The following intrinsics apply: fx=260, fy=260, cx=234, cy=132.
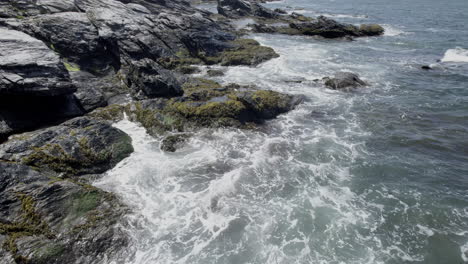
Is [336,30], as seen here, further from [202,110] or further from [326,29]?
[202,110]

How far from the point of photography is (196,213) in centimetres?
1280

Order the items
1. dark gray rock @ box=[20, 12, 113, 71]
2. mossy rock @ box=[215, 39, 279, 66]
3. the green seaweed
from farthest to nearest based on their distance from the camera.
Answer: mossy rock @ box=[215, 39, 279, 66]
dark gray rock @ box=[20, 12, 113, 71]
the green seaweed

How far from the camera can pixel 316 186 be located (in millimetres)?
14625

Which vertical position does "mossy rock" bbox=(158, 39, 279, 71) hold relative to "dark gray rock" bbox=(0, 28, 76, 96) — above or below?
below

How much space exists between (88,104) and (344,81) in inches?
958

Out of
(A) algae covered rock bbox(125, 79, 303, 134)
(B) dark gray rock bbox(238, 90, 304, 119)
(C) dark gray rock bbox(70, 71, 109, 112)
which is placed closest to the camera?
(A) algae covered rock bbox(125, 79, 303, 134)

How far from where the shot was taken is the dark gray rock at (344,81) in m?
27.2

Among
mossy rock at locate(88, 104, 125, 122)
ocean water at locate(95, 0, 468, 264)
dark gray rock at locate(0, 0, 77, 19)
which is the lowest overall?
ocean water at locate(95, 0, 468, 264)

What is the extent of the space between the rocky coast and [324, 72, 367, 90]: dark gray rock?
4.5 inches

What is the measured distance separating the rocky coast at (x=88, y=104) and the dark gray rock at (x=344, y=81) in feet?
0.37

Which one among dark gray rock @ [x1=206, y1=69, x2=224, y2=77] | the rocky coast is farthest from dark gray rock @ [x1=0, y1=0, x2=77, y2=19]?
dark gray rock @ [x1=206, y1=69, x2=224, y2=77]

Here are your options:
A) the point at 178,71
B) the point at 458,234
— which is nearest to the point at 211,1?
the point at 178,71

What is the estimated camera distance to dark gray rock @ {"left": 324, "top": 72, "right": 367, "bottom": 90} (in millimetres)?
27203

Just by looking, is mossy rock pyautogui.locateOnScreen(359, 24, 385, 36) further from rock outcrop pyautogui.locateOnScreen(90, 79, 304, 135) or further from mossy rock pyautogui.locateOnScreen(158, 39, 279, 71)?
rock outcrop pyautogui.locateOnScreen(90, 79, 304, 135)
